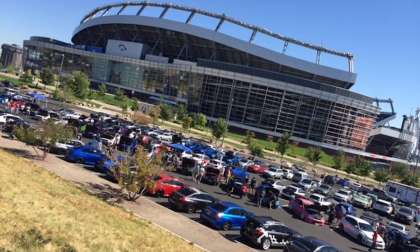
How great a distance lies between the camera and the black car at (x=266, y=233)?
2355 centimetres

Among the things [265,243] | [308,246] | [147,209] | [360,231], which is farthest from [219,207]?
[360,231]

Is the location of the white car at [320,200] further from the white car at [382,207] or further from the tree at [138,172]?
the tree at [138,172]

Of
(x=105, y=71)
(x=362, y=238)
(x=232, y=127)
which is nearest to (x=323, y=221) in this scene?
(x=362, y=238)

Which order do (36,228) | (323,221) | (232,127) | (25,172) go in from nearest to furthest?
(36,228) < (25,172) < (323,221) < (232,127)

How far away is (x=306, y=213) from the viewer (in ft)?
113

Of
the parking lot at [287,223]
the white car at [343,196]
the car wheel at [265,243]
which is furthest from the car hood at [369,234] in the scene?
the white car at [343,196]

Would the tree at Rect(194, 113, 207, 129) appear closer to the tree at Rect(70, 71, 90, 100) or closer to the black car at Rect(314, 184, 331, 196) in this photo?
the tree at Rect(70, 71, 90, 100)

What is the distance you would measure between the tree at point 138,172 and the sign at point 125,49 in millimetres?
129722

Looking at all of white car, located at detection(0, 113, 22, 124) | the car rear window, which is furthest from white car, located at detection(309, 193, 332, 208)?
white car, located at detection(0, 113, 22, 124)

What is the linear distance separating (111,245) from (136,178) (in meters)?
8.90

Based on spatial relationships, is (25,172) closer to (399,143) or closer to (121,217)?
(121,217)

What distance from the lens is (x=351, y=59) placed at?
139625mm

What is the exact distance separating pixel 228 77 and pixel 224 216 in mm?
102465

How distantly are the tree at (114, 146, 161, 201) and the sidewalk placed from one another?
2.88 feet
